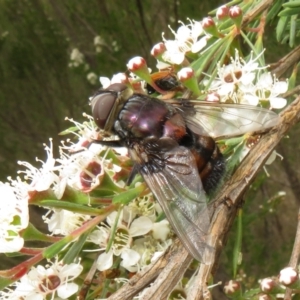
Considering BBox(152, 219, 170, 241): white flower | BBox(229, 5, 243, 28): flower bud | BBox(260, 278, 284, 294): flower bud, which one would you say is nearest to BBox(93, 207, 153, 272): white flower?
BBox(152, 219, 170, 241): white flower

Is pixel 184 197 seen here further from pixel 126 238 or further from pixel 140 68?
pixel 140 68

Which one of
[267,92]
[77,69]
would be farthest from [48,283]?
[77,69]

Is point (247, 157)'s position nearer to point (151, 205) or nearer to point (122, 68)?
point (151, 205)

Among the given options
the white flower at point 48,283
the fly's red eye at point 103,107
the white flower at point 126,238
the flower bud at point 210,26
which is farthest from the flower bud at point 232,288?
the flower bud at point 210,26

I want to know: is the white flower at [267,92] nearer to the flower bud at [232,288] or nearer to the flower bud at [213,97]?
the flower bud at [213,97]

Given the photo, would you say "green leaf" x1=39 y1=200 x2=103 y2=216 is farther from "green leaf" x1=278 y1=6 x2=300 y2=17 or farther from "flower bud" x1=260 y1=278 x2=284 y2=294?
"green leaf" x1=278 y1=6 x2=300 y2=17

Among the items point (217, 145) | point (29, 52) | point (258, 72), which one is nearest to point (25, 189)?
point (217, 145)
